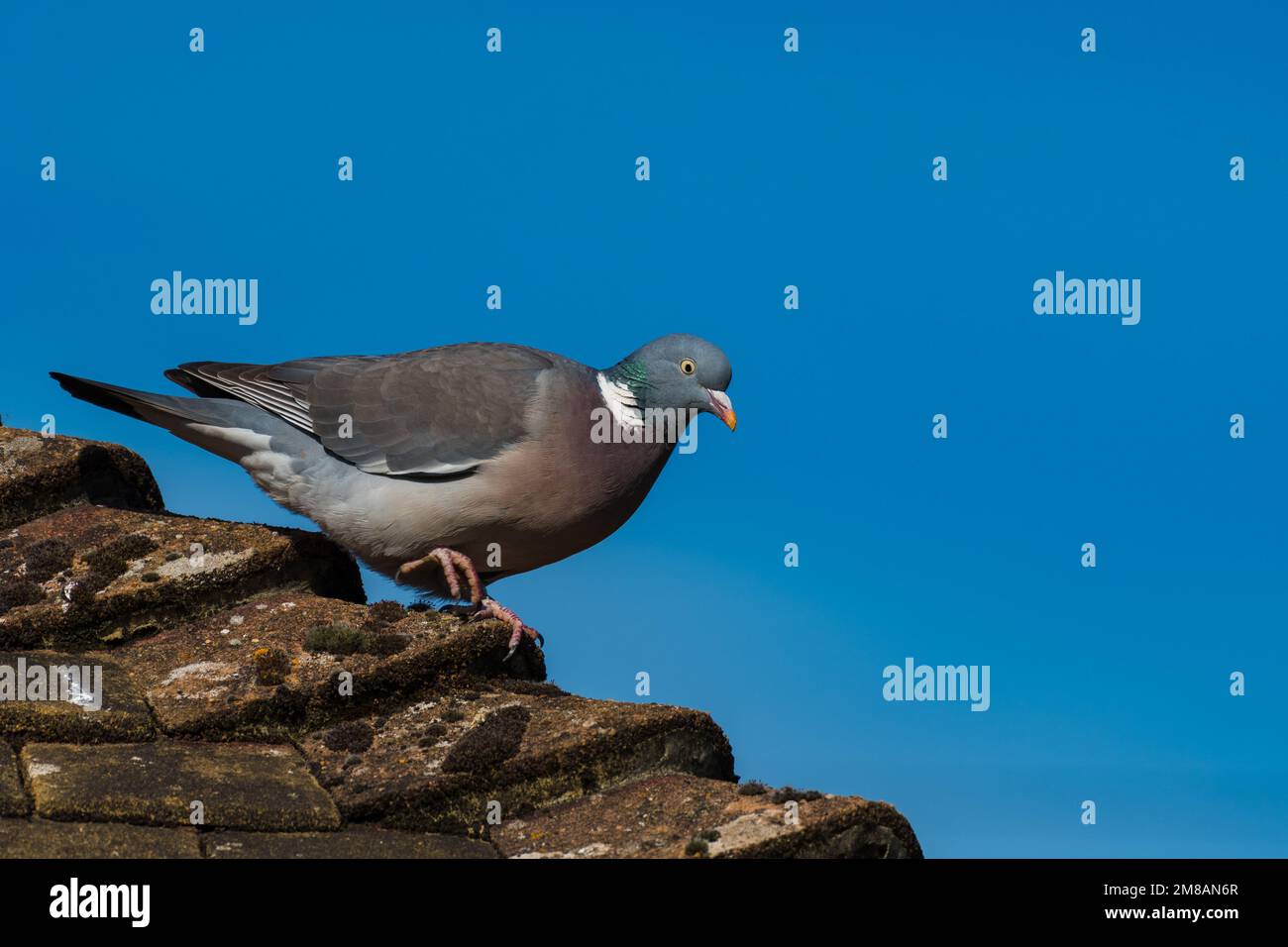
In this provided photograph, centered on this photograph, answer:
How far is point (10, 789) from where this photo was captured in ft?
20.4

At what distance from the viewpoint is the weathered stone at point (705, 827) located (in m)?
5.96

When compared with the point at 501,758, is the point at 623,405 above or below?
above

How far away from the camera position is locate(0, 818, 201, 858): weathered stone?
5703mm

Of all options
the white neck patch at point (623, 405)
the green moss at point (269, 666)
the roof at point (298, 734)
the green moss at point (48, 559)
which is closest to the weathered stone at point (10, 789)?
the roof at point (298, 734)

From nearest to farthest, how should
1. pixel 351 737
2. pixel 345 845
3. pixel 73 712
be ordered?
pixel 345 845 < pixel 73 712 < pixel 351 737

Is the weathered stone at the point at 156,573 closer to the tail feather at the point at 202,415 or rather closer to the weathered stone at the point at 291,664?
the weathered stone at the point at 291,664

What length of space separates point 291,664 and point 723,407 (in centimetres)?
354

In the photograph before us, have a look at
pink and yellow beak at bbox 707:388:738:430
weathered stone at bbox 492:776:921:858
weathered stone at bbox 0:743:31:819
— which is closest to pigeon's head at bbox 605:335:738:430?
pink and yellow beak at bbox 707:388:738:430

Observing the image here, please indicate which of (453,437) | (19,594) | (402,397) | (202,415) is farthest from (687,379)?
(19,594)

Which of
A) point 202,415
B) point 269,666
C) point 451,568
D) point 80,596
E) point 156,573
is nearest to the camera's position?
point 269,666

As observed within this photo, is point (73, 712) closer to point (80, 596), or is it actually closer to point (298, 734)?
point (298, 734)

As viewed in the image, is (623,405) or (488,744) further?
(623,405)
